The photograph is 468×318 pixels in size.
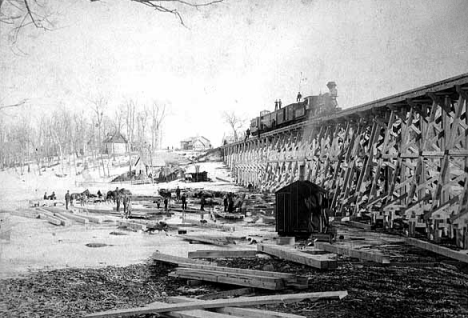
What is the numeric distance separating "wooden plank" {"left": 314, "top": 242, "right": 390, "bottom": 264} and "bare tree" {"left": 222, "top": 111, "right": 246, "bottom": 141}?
2431 millimetres

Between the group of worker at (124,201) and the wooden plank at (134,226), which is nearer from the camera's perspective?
the wooden plank at (134,226)

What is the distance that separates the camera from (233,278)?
456 centimetres

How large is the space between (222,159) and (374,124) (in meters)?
3.62

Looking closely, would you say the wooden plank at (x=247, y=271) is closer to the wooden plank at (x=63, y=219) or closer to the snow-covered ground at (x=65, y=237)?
the snow-covered ground at (x=65, y=237)

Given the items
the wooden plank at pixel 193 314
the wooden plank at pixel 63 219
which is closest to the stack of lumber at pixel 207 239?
the wooden plank at pixel 63 219

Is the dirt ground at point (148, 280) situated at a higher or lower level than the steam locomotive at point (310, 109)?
lower

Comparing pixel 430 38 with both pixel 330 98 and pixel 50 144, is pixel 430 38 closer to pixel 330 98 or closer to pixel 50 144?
pixel 330 98

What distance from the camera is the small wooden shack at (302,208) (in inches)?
280

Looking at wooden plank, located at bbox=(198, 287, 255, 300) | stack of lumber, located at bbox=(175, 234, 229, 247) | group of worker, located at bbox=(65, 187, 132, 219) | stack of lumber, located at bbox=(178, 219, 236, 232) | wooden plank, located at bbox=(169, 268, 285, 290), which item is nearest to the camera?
wooden plank, located at bbox=(198, 287, 255, 300)

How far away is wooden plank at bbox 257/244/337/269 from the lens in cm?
532

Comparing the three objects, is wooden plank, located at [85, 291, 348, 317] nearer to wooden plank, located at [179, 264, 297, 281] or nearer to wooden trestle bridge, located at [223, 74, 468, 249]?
wooden plank, located at [179, 264, 297, 281]

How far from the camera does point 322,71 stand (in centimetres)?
681

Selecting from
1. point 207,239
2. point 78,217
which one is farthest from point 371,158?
point 78,217

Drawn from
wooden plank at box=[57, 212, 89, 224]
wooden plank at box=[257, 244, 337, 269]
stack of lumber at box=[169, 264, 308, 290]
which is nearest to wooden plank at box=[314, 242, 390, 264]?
wooden plank at box=[257, 244, 337, 269]
